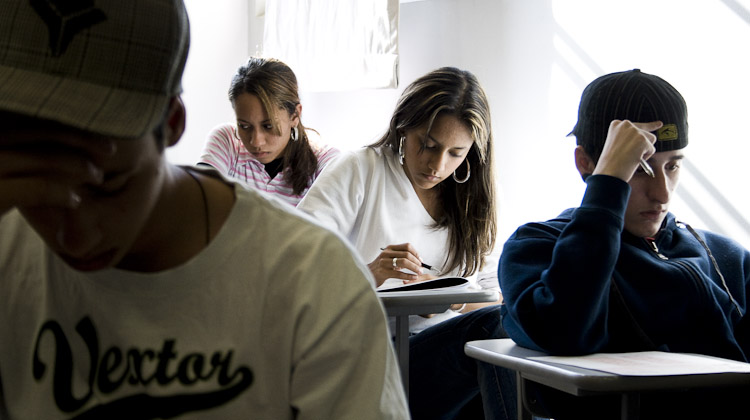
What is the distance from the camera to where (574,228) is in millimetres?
1539

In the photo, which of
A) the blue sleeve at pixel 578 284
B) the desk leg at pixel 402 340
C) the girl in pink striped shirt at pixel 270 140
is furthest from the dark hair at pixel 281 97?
the blue sleeve at pixel 578 284

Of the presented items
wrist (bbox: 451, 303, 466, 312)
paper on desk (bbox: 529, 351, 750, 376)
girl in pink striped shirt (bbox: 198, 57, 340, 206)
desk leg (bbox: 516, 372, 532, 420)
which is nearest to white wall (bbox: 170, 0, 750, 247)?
wrist (bbox: 451, 303, 466, 312)

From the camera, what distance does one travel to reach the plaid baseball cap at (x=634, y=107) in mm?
1645

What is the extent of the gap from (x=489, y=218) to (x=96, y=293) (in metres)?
1.84

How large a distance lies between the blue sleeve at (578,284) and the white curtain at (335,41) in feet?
7.02

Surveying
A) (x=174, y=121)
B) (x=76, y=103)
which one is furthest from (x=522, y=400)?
(x=76, y=103)

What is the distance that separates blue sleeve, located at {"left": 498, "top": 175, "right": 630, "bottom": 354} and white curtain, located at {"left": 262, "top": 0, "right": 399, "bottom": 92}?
7.02ft

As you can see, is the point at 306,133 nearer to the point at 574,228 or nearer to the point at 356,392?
the point at 574,228

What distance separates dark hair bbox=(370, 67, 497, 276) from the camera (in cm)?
239

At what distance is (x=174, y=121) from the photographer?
70 centimetres

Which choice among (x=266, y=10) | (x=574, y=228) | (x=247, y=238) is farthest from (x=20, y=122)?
(x=266, y=10)

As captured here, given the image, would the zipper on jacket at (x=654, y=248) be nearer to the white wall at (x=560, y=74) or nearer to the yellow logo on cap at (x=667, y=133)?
the yellow logo on cap at (x=667, y=133)

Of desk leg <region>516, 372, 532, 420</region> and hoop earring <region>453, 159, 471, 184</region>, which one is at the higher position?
hoop earring <region>453, 159, 471, 184</region>

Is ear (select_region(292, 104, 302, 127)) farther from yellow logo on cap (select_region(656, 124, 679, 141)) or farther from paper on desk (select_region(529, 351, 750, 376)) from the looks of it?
paper on desk (select_region(529, 351, 750, 376))
